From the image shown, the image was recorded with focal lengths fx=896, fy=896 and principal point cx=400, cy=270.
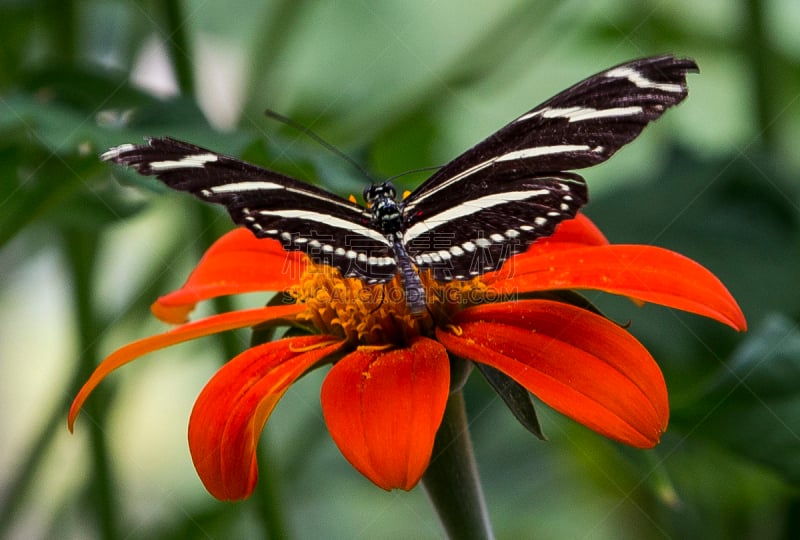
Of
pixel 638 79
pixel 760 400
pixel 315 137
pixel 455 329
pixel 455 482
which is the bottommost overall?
pixel 760 400

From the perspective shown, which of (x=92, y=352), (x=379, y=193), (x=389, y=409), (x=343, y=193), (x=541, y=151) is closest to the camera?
(x=389, y=409)

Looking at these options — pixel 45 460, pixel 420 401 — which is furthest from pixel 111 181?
pixel 420 401

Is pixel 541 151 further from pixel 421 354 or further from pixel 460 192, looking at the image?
pixel 421 354

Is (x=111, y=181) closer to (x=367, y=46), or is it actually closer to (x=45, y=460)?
(x=45, y=460)

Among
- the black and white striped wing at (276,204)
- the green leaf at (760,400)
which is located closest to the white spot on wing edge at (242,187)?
the black and white striped wing at (276,204)

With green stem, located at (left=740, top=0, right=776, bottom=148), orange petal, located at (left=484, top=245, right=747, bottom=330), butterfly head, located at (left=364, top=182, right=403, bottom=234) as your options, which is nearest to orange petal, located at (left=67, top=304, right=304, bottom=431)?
butterfly head, located at (left=364, top=182, right=403, bottom=234)

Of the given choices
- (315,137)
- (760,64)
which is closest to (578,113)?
(315,137)
